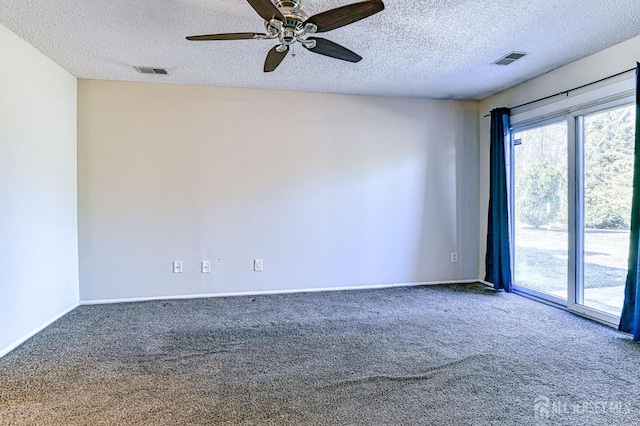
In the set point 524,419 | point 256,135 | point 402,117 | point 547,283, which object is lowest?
point 524,419

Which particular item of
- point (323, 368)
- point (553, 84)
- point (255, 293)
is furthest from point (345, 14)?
point (255, 293)

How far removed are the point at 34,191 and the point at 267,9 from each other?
2749 mm

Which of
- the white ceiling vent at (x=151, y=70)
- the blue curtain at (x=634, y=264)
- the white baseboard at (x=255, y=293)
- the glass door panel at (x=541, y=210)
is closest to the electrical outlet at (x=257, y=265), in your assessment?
the white baseboard at (x=255, y=293)

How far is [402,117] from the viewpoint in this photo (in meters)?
4.72

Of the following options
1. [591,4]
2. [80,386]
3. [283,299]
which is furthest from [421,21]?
[80,386]

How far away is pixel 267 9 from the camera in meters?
1.88

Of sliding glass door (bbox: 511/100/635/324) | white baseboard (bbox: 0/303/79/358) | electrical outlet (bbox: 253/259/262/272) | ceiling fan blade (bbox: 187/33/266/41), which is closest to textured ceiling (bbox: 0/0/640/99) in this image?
ceiling fan blade (bbox: 187/33/266/41)

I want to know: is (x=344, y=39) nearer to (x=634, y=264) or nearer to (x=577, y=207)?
(x=577, y=207)

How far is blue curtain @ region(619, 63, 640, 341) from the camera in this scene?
9.38ft

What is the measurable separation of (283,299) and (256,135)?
6.63 feet

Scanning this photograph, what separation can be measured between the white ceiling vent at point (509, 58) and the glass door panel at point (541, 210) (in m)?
0.94

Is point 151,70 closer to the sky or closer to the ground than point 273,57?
closer to the sky

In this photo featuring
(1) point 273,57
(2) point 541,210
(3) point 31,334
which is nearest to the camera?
(1) point 273,57

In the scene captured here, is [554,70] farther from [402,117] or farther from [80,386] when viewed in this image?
[80,386]
